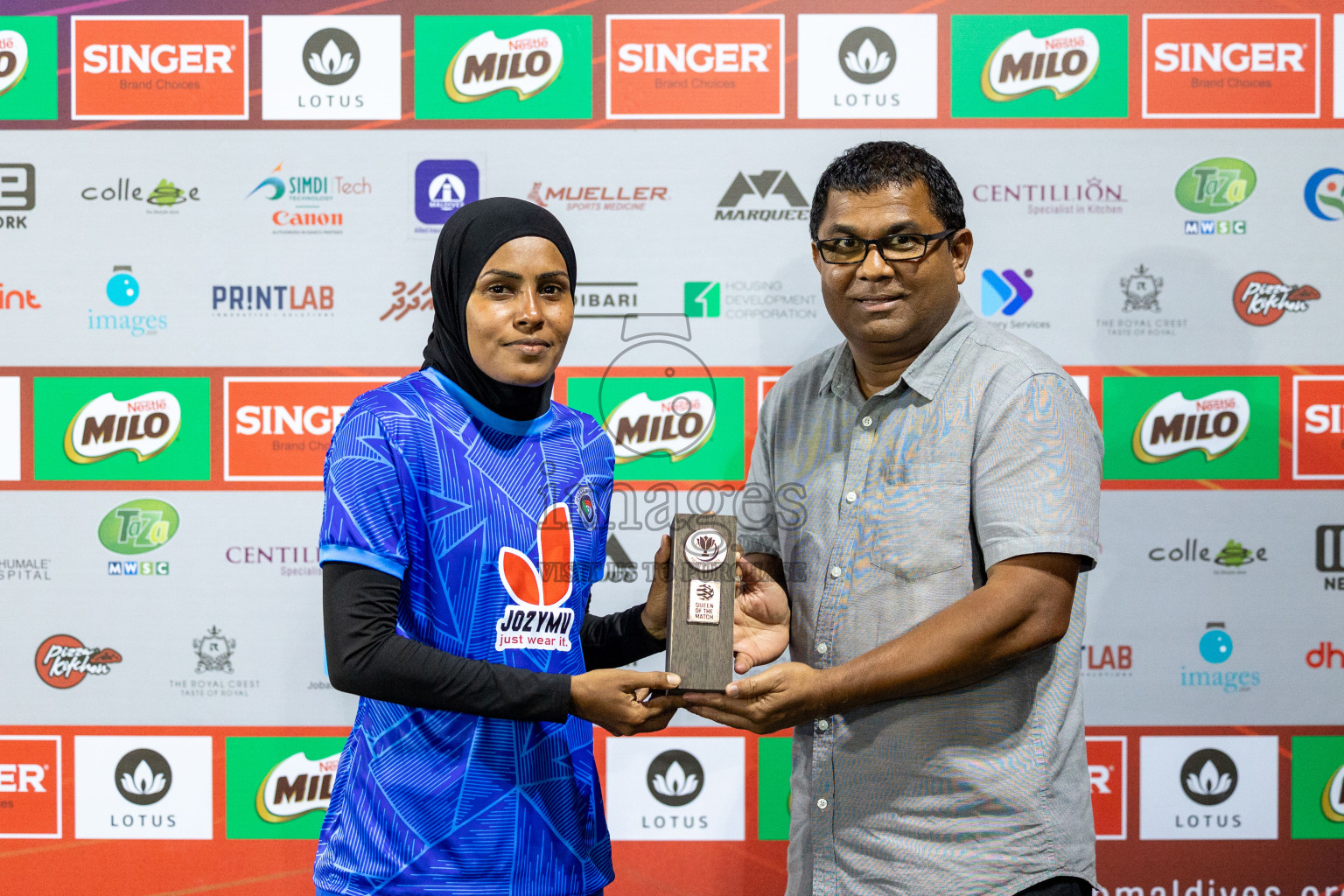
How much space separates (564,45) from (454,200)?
50 centimetres

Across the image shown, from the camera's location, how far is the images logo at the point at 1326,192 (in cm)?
243

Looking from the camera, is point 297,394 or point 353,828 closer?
point 353,828

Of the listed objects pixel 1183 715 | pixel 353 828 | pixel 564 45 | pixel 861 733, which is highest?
pixel 564 45

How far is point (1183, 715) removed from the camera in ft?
8.07

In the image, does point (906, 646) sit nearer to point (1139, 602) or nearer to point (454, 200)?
point (1139, 602)

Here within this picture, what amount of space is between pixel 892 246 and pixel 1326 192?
5.73 ft

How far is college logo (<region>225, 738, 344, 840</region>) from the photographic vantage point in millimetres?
2494

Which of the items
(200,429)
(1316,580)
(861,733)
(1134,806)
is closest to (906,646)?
(861,733)

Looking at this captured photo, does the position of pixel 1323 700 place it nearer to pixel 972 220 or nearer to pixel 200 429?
pixel 972 220

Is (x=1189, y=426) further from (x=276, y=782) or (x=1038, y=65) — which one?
(x=276, y=782)

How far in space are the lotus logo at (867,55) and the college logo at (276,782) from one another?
88.7 inches

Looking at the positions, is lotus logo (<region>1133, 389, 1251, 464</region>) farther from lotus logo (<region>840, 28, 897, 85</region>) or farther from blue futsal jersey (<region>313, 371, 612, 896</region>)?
blue futsal jersey (<region>313, 371, 612, 896</region>)

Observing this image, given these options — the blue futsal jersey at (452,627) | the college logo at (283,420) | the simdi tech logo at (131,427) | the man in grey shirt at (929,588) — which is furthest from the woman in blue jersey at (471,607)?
the simdi tech logo at (131,427)

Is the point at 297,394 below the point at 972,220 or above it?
below
